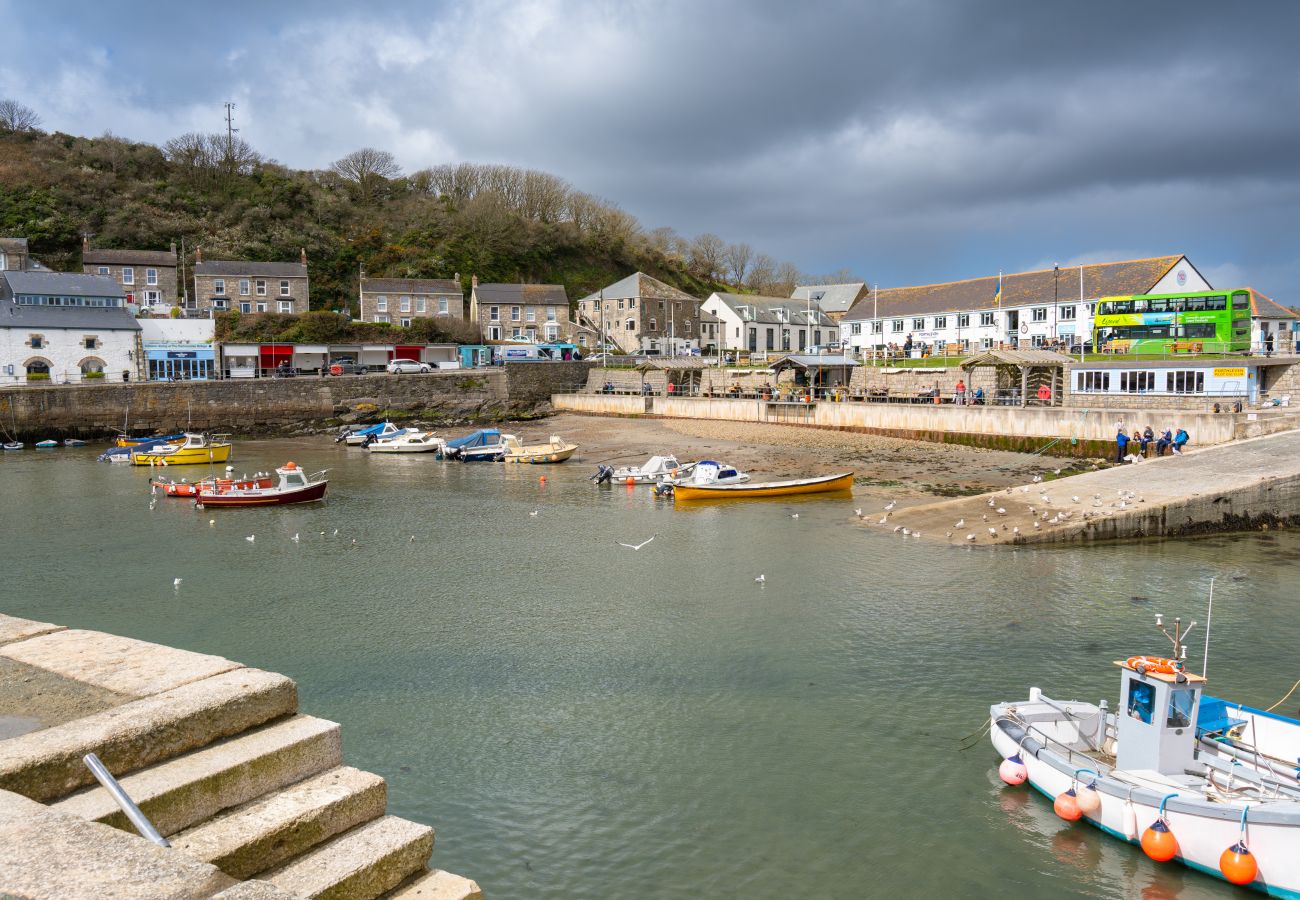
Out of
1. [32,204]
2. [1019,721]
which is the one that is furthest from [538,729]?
[32,204]

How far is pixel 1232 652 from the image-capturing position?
14.8m

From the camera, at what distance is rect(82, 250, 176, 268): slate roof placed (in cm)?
7131

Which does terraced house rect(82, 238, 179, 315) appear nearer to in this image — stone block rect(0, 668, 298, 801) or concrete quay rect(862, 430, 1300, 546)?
concrete quay rect(862, 430, 1300, 546)

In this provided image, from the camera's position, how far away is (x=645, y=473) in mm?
36156

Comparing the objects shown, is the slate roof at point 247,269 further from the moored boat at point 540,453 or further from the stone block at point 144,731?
the stone block at point 144,731

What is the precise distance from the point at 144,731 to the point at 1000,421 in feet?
132

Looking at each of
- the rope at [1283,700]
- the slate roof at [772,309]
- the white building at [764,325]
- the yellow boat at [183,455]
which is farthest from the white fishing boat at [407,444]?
the slate roof at [772,309]

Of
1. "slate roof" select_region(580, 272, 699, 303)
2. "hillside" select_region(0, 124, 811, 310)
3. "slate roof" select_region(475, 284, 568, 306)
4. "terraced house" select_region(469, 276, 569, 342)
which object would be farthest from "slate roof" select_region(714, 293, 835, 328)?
"hillside" select_region(0, 124, 811, 310)


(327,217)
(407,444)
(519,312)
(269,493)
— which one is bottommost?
(269,493)

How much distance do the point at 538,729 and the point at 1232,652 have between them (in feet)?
39.6

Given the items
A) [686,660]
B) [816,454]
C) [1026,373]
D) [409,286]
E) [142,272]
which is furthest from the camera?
[409,286]

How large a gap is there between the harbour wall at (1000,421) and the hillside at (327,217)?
166 feet

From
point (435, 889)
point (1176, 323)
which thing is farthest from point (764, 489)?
point (435, 889)

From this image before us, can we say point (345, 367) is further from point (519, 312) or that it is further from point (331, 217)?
point (331, 217)
